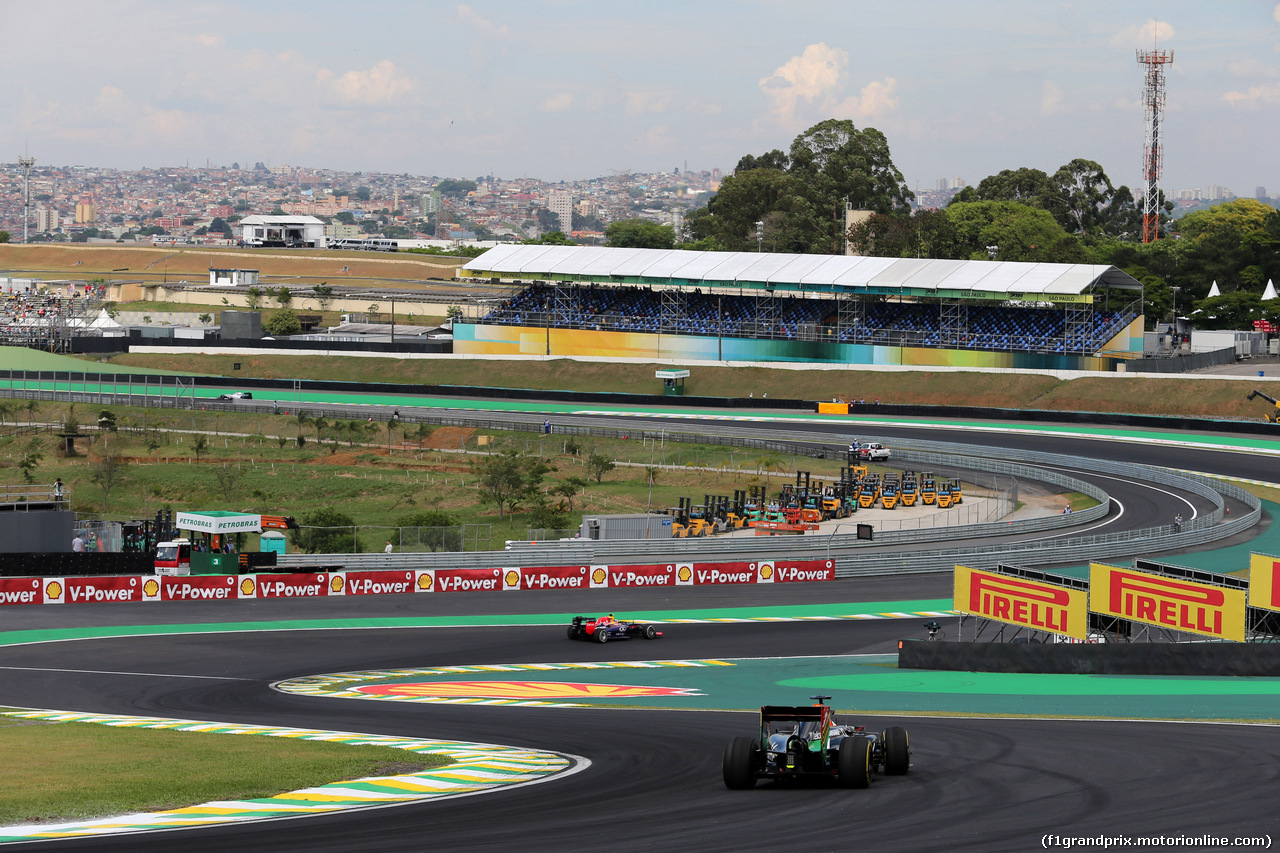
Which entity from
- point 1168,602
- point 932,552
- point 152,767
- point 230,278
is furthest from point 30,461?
point 230,278

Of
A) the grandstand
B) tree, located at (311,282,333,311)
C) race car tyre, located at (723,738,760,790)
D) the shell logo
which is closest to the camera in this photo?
race car tyre, located at (723,738,760,790)

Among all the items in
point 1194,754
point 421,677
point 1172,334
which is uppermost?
point 1172,334

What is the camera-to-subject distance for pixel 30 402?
3132 inches

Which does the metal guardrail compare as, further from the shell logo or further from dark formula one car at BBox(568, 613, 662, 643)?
the shell logo

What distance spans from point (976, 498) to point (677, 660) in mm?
30366

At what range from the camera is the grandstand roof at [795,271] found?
299 ft

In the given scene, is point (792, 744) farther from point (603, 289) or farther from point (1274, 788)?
point (603, 289)

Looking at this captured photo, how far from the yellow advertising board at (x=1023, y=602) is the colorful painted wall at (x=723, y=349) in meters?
64.8

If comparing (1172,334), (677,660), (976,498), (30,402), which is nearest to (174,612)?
(677,660)

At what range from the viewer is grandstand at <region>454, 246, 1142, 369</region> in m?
91.3

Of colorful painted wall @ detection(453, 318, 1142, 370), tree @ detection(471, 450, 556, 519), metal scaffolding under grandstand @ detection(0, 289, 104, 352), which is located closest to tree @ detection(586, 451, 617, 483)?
tree @ detection(471, 450, 556, 519)

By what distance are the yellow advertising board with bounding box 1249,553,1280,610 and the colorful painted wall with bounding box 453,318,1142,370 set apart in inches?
2622

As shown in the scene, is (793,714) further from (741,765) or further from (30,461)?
(30,461)

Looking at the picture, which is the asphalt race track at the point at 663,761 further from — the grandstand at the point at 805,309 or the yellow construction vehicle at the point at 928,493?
the grandstand at the point at 805,309
